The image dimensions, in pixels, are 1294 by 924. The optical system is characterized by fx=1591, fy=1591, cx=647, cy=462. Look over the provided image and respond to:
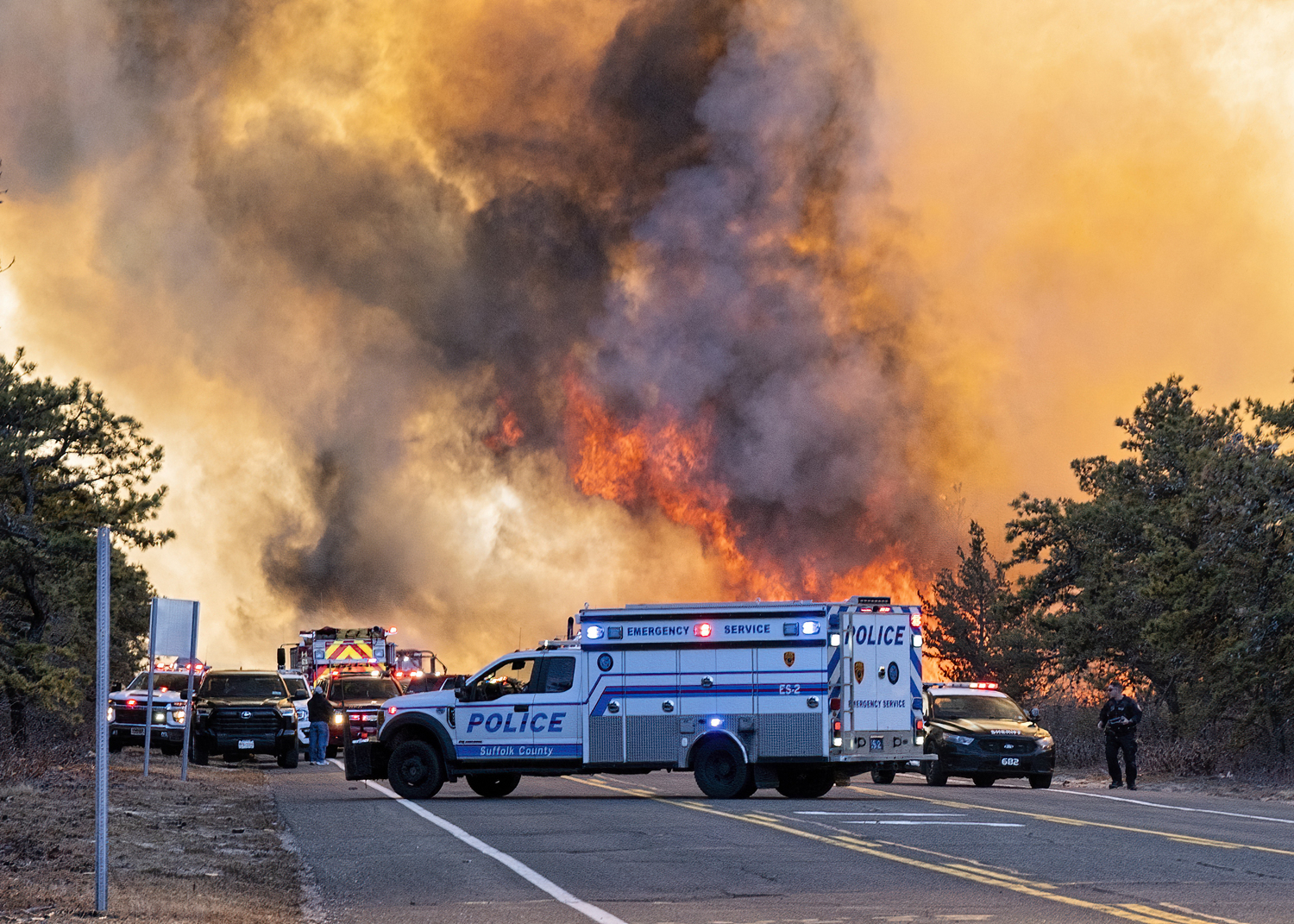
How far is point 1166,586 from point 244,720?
19.7 meters

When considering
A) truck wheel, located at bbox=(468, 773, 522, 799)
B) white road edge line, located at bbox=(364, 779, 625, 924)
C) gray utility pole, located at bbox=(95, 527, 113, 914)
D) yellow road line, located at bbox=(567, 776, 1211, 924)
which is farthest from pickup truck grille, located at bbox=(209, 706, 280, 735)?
gray utility pole, located at bbox=(95, 527, 113, 914)

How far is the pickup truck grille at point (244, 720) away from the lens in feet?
104

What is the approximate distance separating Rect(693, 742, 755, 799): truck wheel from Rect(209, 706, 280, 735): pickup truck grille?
12.1m

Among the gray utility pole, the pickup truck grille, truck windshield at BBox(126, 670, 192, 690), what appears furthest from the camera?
truck windshield at BBox(126, 670, 192, 690)

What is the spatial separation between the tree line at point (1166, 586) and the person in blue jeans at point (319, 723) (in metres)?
17.2

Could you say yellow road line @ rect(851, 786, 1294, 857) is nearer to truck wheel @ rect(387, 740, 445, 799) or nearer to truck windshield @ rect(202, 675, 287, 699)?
truck wheel @ rect(387, 740, 445, 799)

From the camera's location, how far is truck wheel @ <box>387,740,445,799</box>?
23125mm

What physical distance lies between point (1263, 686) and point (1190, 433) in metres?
15.4

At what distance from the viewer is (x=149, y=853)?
14945 millimetres

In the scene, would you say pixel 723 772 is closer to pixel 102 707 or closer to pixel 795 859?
pixel 795 859

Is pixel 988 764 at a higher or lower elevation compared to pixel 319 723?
lower

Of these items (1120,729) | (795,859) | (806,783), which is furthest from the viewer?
(1120,729)

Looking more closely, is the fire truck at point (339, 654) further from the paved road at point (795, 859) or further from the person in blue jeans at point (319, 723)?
the paved road at point (795, 859)

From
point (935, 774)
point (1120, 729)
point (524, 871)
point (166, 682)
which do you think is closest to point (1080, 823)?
point (524, 871)
